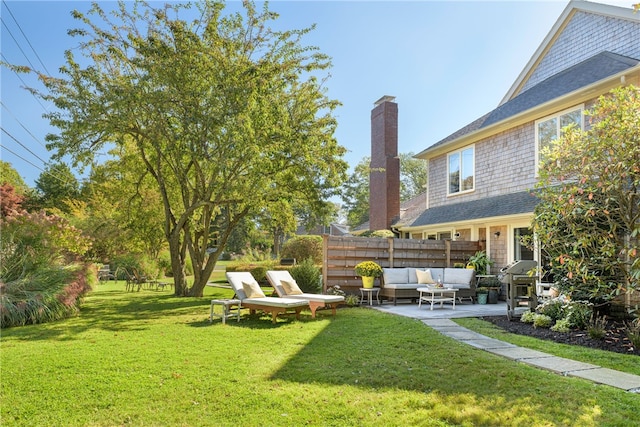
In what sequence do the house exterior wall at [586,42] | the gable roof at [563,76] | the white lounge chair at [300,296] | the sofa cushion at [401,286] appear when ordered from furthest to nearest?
1. the sofa cushion at [401,286]
2. the house exterior wall at [586,42]
3. the gable roof at [563,76]
4. the white lounge chair at [300,296]

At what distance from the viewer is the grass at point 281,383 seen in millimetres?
3588

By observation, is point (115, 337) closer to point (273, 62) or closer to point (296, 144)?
point (296, 144)

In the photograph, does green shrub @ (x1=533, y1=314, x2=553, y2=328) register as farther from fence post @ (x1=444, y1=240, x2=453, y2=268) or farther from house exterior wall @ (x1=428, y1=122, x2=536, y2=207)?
fence post @ (x1=444, y1=240, x2=453, y2=268)

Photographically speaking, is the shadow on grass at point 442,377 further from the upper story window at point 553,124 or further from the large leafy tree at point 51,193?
the large leafy tree at point 51,193

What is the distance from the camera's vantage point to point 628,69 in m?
9.06

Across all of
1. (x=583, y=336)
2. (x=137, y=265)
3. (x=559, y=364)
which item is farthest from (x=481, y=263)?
(x=137, y=265)

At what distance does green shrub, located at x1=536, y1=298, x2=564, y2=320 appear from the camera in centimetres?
804

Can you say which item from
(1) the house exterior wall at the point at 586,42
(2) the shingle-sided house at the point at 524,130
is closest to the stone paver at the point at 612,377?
(2) the shingle-sided house at the point at 524,130

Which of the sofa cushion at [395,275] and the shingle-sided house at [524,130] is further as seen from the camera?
the sofa cushion at [395,275]

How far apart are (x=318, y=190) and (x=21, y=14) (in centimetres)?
1010

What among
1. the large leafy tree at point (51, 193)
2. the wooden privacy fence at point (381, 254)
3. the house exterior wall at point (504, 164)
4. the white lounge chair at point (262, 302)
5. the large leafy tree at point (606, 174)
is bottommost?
the white lounge chair at point (262, 302)

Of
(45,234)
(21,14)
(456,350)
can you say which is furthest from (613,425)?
(21,14)

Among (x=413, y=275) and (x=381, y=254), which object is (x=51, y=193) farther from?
(x=413, y=275)

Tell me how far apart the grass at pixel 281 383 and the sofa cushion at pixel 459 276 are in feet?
16.5
